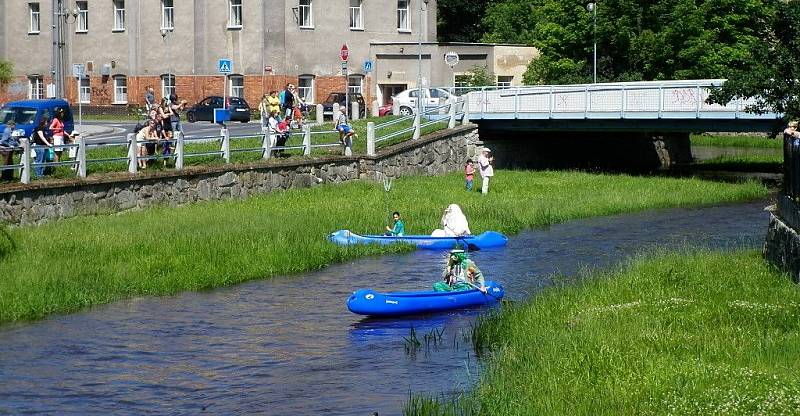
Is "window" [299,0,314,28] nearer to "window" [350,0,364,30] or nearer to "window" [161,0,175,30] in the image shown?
"window" [350,0,364,30]

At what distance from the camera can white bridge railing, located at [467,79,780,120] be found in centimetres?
4041

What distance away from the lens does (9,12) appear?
73.1 m

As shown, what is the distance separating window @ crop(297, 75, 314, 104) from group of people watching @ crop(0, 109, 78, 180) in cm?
3045

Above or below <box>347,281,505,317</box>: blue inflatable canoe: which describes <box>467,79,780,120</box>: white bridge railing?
above

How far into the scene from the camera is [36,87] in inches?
2854

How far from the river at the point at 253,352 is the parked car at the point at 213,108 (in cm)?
3523

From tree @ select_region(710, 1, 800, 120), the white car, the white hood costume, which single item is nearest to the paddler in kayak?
the white hood costume

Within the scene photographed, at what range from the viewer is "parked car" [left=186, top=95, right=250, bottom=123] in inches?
2356

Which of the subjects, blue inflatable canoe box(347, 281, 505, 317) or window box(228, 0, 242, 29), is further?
window box(228, 0, 242, 29)

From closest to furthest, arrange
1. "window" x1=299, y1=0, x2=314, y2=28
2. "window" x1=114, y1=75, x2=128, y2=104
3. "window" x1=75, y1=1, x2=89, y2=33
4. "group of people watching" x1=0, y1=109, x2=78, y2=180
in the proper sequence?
1. "group of people watching" x1=0, y1=109, x2=78, y2=180
2. "window" x1=299, y1=0, x2=314, y2=28
3. "window" x1=114, y1=75, x2=128, y2=104
4. "window" x1=75, y1=1, x2=89, y2=33

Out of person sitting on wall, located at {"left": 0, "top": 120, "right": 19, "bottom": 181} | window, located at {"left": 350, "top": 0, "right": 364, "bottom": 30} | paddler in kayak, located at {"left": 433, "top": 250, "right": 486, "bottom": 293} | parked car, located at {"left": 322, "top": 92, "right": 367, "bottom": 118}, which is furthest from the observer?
window, located at {"left": 350, "top": 0, "right": 364, "bottom": 30}

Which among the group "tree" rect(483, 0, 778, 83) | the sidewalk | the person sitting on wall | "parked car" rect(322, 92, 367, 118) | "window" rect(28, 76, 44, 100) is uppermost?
"tree" rect(483, 0, 778, 83)

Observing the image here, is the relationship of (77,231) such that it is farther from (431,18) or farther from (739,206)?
(431,18)

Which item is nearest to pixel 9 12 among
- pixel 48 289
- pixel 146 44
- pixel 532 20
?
pixel 146 44
